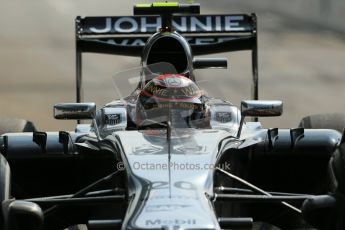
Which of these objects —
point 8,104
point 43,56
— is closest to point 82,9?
point 43,56

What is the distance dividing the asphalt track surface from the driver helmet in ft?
26.0

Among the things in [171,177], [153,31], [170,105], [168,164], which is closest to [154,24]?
[153,31]

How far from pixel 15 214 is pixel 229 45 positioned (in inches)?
198

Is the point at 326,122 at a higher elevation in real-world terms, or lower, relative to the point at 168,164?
lower

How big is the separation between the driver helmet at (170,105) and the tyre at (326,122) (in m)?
2.43

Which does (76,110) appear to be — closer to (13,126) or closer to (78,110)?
(78,110)

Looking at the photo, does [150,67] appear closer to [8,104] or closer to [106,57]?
[8,104]

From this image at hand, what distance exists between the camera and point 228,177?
730 centimetres

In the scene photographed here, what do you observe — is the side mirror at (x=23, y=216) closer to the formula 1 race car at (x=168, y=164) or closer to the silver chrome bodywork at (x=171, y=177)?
the formula 1 race car at (x=168, y=164)

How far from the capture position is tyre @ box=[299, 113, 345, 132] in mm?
10359

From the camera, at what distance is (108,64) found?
20.3 meters

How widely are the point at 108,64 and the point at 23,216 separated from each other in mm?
13478

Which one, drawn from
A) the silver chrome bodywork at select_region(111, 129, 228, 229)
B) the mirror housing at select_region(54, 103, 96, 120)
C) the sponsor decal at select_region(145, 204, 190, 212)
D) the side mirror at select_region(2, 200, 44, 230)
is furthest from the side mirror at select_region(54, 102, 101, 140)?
the sponsor decal at select_region(145, 204, 190, 212)

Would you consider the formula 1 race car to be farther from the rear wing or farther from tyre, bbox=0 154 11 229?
the rear wing
